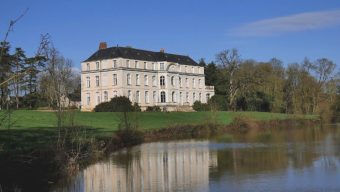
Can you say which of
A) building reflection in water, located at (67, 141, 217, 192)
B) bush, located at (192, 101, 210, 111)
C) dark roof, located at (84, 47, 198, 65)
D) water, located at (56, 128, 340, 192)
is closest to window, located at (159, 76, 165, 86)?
dark roof, located at (84, 47, 198, 65)

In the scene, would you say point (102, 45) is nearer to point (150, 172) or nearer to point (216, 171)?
point (150, 172)

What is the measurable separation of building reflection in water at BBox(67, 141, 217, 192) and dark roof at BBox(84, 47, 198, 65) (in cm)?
5138

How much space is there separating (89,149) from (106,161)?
3.86 ft

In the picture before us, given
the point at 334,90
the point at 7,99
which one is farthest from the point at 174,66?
the point at 7,99

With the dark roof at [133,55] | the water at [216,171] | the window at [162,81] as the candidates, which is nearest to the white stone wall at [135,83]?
the window at [162,81]

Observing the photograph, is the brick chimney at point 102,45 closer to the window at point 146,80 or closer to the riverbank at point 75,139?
the window at point 146,80

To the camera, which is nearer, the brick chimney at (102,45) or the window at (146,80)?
the window at (146,80)

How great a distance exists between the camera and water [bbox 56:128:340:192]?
51.1ft

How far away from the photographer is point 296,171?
18453 millimetres

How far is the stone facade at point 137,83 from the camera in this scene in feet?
254

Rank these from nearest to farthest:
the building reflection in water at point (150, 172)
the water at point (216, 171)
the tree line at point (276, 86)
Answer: the water at point (216, 171) → the building reflection in water at point (150, 172) → the tree line at point (276, 86)

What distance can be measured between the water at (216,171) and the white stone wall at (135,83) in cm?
4987

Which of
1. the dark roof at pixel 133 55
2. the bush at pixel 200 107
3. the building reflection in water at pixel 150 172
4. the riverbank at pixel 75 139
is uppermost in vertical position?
the dark roof at pixel 133 55

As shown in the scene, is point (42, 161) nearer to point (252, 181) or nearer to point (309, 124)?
point (252, 181)
